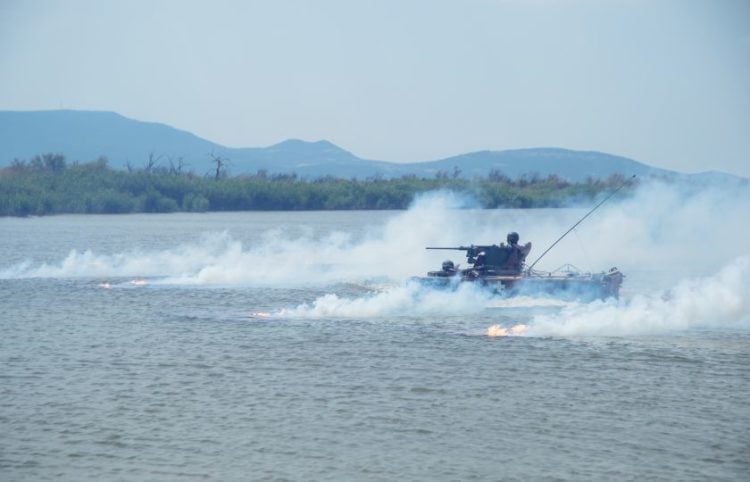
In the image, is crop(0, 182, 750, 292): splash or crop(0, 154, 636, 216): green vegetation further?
crop(0, 154, 636, 216): green vegetation

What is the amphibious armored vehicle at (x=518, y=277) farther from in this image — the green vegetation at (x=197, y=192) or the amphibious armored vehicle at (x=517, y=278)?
the green vegetation at (x=197, y=192)

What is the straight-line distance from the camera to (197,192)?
15412 centimetres

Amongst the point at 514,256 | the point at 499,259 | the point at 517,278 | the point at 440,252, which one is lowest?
the point at 440,252

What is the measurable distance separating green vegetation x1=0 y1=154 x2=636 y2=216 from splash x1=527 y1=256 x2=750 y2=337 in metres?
83.3

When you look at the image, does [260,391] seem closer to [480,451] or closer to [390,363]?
[390,363]

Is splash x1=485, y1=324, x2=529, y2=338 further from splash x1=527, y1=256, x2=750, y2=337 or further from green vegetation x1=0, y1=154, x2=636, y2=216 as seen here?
green vegetation x1=0, y1=154, x2=636, y2=216

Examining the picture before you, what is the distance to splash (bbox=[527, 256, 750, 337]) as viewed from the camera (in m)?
39.9

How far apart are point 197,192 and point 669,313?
117686mm

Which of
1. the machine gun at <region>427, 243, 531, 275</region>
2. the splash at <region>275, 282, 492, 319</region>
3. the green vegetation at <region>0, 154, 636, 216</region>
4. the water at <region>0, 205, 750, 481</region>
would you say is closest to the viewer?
the water at <region>0, 205, 750, 481</region>

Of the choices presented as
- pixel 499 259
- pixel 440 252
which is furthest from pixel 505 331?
pixel 440 252

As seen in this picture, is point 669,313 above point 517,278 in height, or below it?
below

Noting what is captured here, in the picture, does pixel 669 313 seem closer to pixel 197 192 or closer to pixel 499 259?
pixel 499 259

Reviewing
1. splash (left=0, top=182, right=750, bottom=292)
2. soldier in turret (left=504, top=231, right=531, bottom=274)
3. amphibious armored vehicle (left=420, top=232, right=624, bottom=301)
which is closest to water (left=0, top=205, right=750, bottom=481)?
amphibious armored vehicle (left=420, top=232, right=624, bottom=301)

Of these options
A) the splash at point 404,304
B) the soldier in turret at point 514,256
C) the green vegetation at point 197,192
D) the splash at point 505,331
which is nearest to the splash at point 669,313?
the splash at point 505,331
